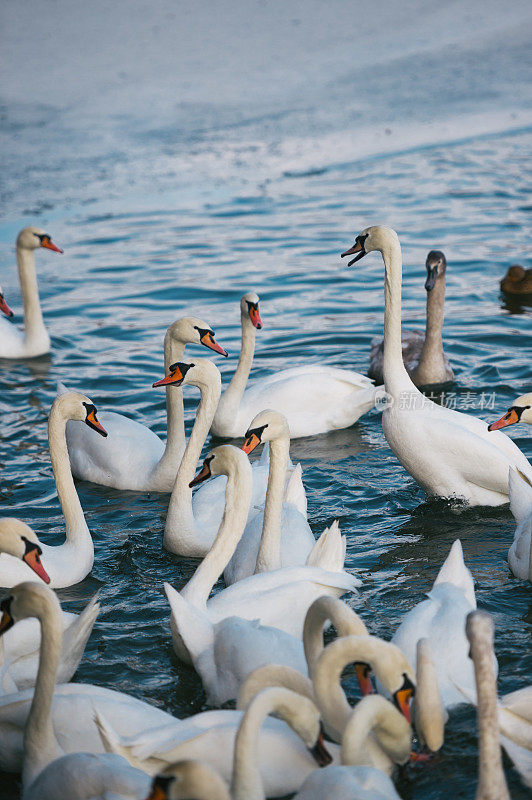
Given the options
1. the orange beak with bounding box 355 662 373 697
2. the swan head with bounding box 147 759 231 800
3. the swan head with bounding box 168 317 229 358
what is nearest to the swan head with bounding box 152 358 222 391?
the swan head with bounding box 168 317 229 358

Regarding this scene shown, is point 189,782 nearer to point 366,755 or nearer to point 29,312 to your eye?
point 366,755

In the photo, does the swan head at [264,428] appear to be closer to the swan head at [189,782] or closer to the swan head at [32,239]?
the swan head at [189,782]

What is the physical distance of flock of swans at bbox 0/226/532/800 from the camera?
3.54m

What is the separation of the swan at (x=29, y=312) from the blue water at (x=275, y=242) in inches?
5.1

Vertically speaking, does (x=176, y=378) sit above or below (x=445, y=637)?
above

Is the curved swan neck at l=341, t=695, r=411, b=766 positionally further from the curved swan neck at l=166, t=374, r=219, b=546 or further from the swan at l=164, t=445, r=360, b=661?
the curved swan neck at l=166, t=374, r=219, b=546

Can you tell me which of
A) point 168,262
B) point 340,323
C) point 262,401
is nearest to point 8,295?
point 168,262

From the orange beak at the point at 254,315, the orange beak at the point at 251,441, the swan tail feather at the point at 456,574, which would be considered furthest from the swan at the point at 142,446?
the swan tail feather at the point at 456,574

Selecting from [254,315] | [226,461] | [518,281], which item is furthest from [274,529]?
[518,281]

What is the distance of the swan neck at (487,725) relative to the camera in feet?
10.8

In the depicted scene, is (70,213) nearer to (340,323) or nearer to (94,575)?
(340,323)

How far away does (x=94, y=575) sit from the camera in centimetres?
584

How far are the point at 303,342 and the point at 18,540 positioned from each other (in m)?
5.56

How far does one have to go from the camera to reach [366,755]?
3.66 m
